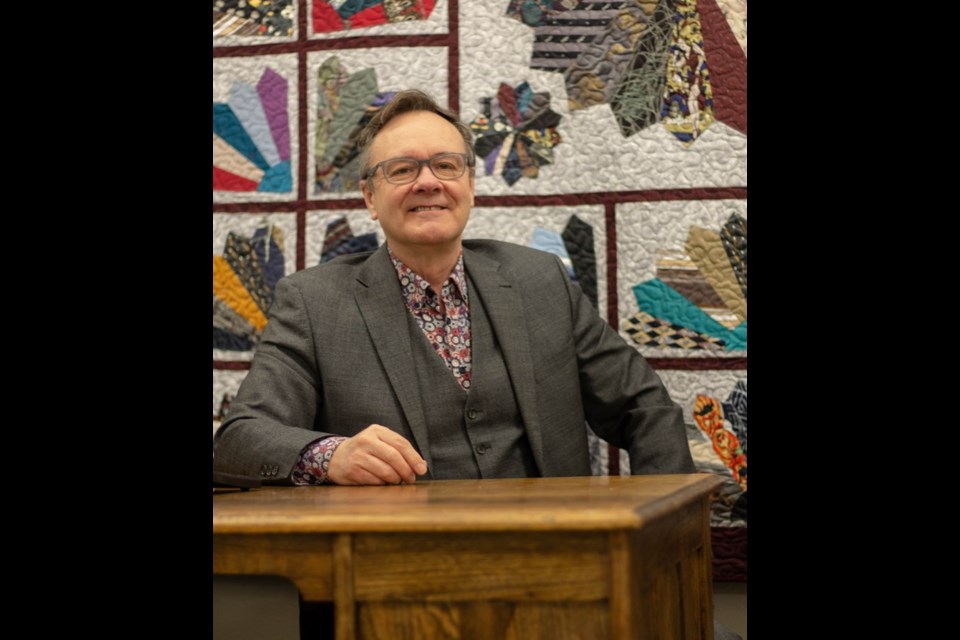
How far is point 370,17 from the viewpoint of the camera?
8.36ft

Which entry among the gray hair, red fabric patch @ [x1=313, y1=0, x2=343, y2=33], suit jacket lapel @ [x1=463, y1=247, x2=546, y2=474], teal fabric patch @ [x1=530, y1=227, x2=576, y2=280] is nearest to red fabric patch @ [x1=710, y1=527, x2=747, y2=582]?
suit jacket lapel @ [x1=463, y1=247, x2=546, y2=474]

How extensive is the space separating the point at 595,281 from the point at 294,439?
1.05m

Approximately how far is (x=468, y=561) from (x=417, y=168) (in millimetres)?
1269

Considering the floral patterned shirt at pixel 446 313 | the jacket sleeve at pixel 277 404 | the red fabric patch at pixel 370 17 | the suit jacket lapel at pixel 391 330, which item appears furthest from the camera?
the red fabric patch at pixel 370 17

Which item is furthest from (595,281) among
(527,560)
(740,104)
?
(527,560)

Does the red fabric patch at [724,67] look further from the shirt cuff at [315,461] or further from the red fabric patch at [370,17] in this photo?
the shirt cuff at [315,461]

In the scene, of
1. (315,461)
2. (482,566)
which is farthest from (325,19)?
(482,566)

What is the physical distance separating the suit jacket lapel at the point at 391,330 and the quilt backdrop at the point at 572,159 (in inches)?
17.4

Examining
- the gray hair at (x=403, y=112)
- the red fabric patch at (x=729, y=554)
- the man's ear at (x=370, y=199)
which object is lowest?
the red fabric patch at (x=729, y=554)

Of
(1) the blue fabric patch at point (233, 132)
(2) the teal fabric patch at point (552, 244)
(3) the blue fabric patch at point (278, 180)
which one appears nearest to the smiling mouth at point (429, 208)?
(2) the teal fabric patch at point (552, 244)

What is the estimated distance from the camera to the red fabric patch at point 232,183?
2.59 metres

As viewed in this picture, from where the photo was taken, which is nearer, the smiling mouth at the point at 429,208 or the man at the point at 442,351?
the man at the point at 442,351

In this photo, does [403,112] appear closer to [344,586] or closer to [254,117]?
[254,117]
